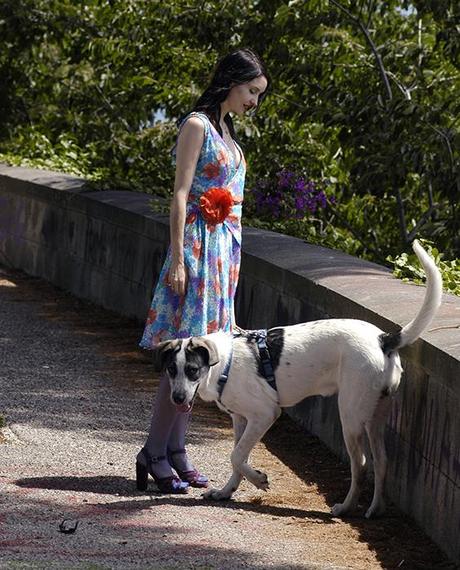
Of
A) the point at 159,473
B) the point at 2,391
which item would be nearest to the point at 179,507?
the point at 159,473

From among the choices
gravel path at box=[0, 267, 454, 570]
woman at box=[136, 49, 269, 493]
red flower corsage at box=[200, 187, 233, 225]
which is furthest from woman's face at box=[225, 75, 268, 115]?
gravel path at box=[0, 267, 454, 570]

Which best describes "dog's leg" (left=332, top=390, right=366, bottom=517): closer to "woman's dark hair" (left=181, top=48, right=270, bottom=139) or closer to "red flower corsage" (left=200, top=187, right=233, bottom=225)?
"red flower corsage" (left=200, top=187, right=233, bottom=225)

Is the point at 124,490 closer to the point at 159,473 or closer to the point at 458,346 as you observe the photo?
the point at 159,473

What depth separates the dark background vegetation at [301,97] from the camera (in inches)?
436

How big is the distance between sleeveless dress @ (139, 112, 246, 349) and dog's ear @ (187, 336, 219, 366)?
1.09ft

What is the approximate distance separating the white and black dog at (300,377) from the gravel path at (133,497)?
0.28 m

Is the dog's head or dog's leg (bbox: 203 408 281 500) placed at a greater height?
the dog's head

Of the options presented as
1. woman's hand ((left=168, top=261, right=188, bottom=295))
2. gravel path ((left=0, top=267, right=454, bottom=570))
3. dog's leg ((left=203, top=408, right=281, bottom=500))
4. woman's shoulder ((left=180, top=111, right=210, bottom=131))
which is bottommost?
gravel path ((left=0, top=267, right=454, bottom=570))

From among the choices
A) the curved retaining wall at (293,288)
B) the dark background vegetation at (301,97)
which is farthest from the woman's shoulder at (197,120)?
the dark background vegetation at (301,97)

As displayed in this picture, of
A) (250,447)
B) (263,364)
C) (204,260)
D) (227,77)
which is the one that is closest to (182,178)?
(204,260)

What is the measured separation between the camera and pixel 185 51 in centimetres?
1342

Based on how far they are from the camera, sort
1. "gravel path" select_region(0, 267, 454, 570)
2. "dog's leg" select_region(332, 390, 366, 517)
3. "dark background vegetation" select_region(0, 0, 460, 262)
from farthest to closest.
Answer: "dark background vegetation" select_region(0, 0, 460, 262) < "dog's leg" select_region(332, 390, 366, 517) < "gravel path" select_region(0, 267, 454, 570)

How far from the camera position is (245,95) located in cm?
667

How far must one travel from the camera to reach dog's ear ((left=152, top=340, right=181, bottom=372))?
6309 mm
